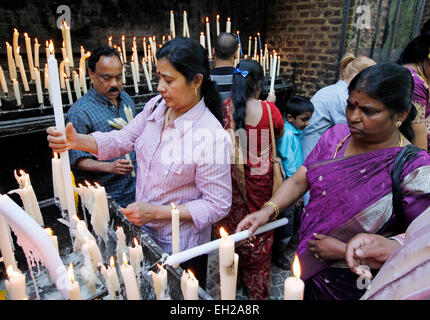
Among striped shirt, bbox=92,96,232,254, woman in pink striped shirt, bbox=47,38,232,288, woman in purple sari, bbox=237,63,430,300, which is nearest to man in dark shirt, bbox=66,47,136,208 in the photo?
woman in pink striped shirt, bbox=47,38,232,288

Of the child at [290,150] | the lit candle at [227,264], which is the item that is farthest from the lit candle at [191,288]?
the child at [290,150]

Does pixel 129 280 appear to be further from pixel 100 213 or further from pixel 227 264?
pixel 100 213

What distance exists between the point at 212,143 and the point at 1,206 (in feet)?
2.83

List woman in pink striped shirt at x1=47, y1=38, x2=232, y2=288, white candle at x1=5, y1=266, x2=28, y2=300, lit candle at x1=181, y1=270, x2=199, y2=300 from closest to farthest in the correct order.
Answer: white candle at x1=5, y1=266, x2=28, y2=300
lit candle at x1=181, y1=270, x2=199, y2=300
woman in pink striped shirt at x1=47, y1=38, x2=232, y2=288

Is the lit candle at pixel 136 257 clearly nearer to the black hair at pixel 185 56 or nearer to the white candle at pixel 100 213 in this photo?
the white candle at pixel 100 213

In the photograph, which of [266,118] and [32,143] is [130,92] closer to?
[32,143]

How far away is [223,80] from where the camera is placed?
252 cm

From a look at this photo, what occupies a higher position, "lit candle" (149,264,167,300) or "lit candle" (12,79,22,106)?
"lit candle" (12,79,22,106)

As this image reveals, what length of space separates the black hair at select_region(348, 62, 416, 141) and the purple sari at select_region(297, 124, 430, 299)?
0.21 metres

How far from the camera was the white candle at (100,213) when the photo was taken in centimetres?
111

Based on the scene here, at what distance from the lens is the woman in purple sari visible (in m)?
1.15

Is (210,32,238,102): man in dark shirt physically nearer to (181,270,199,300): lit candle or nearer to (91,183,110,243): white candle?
(91,183,110,243): white candle
